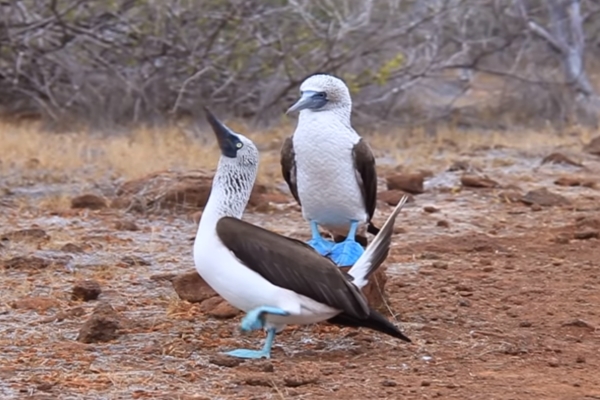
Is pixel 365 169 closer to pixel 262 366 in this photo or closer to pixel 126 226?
pixel 262 366

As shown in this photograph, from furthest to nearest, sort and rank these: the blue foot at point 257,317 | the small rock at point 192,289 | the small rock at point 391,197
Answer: the small rock at point 391,197
the small rock at point 192,289
the blue foot at point 257,317

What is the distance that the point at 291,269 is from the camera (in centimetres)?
455

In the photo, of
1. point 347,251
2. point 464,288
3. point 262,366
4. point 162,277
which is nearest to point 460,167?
point 464,288

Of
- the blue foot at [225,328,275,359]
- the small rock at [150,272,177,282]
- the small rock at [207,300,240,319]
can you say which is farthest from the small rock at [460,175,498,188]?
the blue foot at [225,328,275,359]

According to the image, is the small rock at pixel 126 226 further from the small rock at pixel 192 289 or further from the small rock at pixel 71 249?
the small rock at pixel 192 289

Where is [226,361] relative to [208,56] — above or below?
above

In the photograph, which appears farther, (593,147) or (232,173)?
(593,147)

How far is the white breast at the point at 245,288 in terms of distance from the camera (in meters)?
4.51

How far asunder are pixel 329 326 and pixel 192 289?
2.54 ft

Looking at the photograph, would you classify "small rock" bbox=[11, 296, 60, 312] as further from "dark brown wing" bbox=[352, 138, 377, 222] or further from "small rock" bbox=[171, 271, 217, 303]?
"dark brown wing" bbox=[352, 138, 377, 222]

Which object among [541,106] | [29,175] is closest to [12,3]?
[29,175]

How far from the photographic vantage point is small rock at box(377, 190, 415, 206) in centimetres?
908

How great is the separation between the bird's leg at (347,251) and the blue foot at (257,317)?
932 millimetres

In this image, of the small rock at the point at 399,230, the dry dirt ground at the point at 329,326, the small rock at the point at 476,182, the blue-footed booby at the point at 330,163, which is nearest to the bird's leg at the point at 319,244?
the blue-footed booby at the point at 330,163
